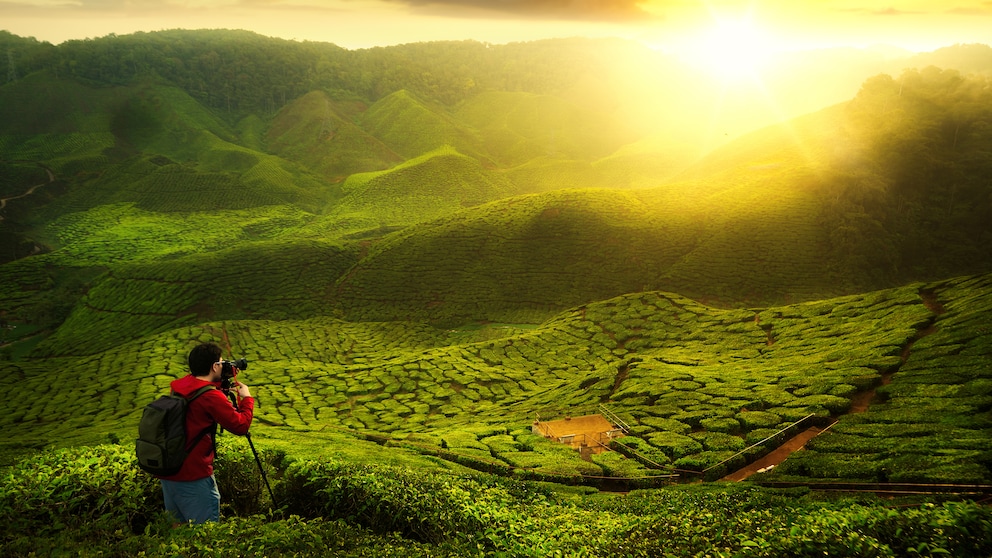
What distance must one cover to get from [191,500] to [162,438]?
3.84 ft

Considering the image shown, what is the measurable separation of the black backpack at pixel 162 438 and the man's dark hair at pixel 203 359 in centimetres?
54

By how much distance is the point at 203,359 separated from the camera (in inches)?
301

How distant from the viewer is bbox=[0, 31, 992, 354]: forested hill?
54.3 metres

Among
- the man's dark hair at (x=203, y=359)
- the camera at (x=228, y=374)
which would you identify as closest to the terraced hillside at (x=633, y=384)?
the camera at (x=228, y=374)

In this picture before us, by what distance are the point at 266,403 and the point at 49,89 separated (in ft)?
511

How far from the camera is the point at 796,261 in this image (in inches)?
2069

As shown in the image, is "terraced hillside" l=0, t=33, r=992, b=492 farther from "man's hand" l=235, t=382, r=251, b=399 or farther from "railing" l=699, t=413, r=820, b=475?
"man's hand" l=235, t=382, r=251, b=399

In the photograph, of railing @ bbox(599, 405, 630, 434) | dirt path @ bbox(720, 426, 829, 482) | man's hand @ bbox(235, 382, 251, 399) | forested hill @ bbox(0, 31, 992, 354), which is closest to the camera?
man's hand @ bbox(235, 382, 251, 399)

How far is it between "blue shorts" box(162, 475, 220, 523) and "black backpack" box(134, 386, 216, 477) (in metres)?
0.45

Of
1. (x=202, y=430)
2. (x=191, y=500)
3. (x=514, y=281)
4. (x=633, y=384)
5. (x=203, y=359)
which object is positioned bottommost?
(x=514, y=281)

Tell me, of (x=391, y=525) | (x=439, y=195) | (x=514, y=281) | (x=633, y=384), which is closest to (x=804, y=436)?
(x=633, y=384)

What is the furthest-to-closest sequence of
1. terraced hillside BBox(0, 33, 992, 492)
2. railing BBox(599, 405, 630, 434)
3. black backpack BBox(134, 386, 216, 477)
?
railing BBox(599, 405, 630, 434) < terraced hillside BBox(0, 33, 992, 492) < black backpack BBox(134, 386, 216, 477)

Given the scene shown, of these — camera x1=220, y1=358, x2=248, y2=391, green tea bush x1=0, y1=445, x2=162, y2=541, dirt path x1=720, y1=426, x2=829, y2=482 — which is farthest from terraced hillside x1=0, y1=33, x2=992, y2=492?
camera x1=220, y1=358, x2=248, y2=391

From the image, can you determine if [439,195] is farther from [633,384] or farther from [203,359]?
[203,359]
